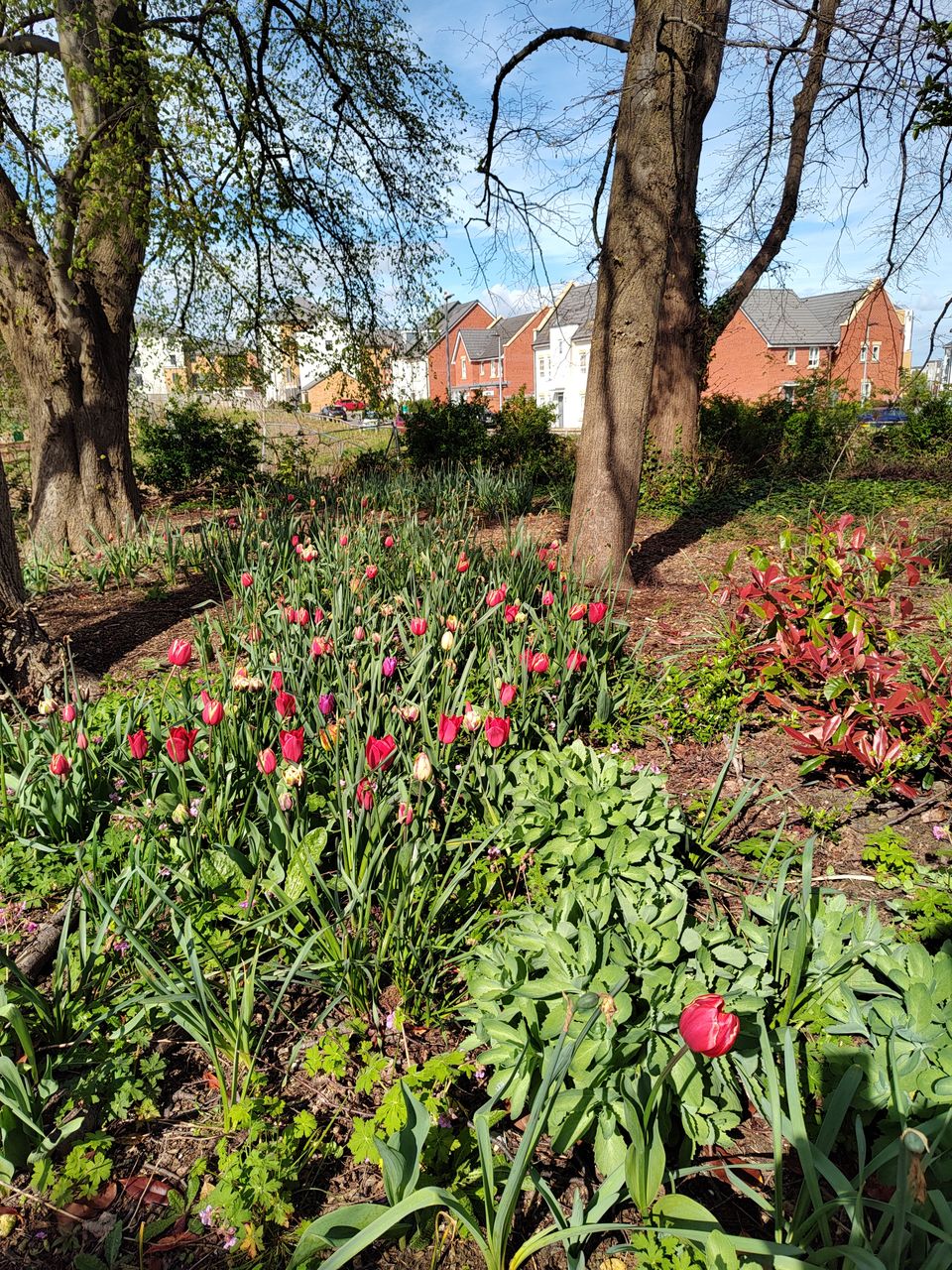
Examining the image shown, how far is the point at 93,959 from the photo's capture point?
1768 mm

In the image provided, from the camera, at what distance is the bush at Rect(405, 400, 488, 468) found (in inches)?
467

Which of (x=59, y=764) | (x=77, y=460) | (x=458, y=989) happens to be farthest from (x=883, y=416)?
(x=59, y=764)

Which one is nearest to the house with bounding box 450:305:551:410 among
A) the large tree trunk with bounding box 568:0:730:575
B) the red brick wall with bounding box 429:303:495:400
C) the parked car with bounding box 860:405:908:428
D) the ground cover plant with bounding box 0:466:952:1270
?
the red brick wall with bounding box 429:303:495:400

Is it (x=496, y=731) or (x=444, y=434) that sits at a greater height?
(x=444, y=434)

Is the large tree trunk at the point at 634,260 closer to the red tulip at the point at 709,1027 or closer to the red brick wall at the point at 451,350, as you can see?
the red tulip at the point at 709,1027

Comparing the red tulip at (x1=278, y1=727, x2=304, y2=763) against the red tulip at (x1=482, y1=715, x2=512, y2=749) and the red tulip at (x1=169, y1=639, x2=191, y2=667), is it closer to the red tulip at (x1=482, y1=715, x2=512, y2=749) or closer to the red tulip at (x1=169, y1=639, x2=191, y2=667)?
the red tulip at (x1=482, y1=715, x2=512, y2=749)

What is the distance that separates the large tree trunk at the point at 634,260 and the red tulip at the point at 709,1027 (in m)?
3.22

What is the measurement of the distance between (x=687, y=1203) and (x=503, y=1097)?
485 mm

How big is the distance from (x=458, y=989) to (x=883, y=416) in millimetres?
17048

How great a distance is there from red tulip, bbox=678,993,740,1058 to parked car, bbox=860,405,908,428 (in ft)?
50.7

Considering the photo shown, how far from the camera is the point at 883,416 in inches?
610

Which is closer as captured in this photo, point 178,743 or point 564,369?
point 178,743

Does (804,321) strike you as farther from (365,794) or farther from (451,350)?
(365,794)

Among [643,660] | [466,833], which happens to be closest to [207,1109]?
[466,833]
